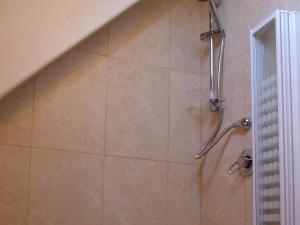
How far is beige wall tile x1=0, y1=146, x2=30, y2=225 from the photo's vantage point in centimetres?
179

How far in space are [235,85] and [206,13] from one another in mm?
518

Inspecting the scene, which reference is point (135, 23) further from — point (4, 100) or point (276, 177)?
point (276, 177)

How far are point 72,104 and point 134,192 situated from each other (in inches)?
18.9

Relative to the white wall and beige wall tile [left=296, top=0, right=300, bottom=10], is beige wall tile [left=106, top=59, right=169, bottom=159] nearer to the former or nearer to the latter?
the white wall

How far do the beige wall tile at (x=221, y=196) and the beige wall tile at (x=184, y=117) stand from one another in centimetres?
13

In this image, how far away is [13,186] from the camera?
1821 mm

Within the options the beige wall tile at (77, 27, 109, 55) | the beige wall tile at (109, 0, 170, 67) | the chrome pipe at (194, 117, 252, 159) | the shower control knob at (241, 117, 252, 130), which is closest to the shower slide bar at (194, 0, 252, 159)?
the chrome pipe at (194, 117, 252, 159)

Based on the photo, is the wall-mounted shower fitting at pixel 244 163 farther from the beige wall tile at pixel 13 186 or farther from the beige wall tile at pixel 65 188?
the beige wall tile at pixel 13 186

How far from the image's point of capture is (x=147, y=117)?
2.16m

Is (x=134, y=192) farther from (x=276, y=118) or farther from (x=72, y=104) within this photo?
(x=276, y=118)

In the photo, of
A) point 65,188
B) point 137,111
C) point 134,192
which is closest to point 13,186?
point 65,188

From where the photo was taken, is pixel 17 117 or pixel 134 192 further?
pixel 134 192

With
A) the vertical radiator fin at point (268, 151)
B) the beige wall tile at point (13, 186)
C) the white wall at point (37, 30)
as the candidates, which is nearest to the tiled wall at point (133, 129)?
the beige wall tile at point (13, 186)

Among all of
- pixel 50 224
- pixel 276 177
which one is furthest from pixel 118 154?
pixel 276 177
